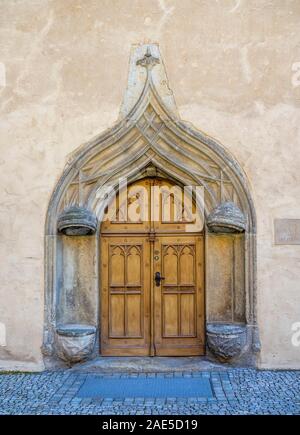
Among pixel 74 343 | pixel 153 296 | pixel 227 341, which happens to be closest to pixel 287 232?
pixel 227 341

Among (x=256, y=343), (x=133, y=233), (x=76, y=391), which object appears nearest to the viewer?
(x=76, y=391)

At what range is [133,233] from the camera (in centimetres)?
680

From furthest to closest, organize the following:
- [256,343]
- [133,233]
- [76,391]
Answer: [133,233] < [256,343] < [76,391]

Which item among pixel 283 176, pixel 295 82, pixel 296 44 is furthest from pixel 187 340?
pixel 296 44

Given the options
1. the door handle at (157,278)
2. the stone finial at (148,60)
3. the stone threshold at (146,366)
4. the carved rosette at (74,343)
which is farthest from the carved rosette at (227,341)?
the stone finial at (148,60)

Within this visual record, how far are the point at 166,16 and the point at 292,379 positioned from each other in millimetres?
4363

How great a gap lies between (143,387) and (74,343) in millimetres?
1018

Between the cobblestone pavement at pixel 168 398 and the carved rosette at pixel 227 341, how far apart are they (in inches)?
7.4

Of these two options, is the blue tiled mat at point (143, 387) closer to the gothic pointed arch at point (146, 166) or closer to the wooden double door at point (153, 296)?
the wooden double door at point (153, 296)

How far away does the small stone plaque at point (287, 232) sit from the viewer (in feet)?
21.1

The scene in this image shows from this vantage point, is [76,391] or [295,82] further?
[295,82]

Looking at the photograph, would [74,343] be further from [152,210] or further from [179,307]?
[152,210]

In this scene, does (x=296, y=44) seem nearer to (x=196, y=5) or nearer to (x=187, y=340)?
(x=196, y=5)

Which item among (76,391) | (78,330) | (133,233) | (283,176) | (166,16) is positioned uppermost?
(166,16)
